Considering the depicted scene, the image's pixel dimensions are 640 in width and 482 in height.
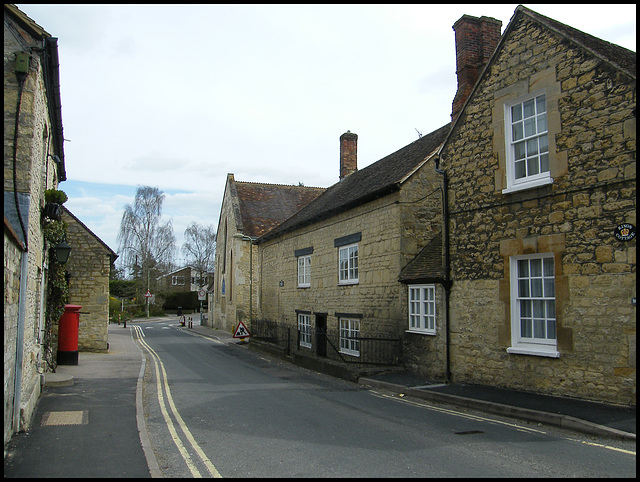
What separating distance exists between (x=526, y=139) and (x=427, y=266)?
434 centimetres

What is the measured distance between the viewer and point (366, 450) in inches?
268

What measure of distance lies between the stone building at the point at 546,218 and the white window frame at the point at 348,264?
212 inches

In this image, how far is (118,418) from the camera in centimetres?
909

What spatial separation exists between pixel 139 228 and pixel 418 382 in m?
45.3

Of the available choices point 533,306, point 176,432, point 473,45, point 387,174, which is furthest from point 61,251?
point 473,45

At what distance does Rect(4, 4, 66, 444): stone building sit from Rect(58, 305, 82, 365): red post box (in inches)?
201

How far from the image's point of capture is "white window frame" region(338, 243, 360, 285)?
57.7 feet

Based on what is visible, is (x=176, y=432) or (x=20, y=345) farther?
(x=176, y=432)

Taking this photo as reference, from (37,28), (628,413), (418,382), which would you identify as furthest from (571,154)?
(37,28)

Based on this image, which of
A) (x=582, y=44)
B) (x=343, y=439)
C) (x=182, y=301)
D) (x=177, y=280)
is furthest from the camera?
(x=177, y=280)

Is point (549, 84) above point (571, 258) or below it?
above

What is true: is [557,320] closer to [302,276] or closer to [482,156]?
[482,156]

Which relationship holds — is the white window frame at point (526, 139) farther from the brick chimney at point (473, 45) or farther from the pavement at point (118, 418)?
the pavement at point (118, 418)

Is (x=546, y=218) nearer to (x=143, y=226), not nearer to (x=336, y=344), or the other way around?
(x=336, y=344)
